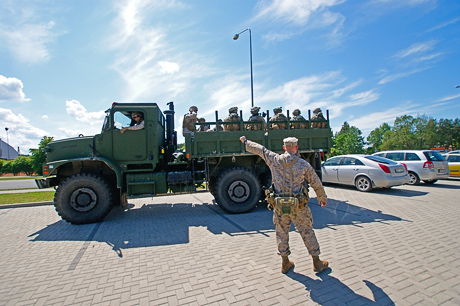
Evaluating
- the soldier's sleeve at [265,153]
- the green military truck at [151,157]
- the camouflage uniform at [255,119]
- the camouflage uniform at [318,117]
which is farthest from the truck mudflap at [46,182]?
the camouflage uniform at [318,117]

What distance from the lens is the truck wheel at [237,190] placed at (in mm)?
6223

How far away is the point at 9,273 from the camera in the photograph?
3359 mm

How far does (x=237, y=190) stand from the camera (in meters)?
6.29

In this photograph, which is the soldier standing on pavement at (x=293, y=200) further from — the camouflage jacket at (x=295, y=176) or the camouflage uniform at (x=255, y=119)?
the camouflage uniform at (x=255, y=119)

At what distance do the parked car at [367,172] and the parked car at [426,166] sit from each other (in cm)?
217

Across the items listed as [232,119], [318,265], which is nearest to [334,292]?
[318,265]

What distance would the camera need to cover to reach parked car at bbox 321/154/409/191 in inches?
340

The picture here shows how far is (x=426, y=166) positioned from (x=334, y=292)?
1055cm

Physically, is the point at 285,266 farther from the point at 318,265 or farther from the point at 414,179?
the point at 414,179

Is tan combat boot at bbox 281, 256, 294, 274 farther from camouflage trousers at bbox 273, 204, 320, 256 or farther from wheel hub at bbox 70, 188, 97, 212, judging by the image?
wheel hub at bbox 70, 188, 97, 212

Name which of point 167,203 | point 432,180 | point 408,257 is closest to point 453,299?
point 408,257

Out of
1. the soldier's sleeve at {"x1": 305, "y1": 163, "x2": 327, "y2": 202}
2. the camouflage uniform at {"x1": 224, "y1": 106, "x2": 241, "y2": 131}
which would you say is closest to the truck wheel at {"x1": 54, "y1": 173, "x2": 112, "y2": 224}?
the camouflage uniform at {"x1": 224, "y1": 106, "x2": 241, "y2": 131}

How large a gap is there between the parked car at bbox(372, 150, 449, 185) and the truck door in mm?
11278

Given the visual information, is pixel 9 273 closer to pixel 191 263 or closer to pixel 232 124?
pixel 191 263
